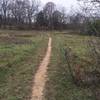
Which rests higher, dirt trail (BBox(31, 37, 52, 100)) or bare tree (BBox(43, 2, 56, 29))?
bare tree (BBox(43, 2, 56, 29))

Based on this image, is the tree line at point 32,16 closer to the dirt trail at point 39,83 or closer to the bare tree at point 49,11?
the bare tree at point 49,11

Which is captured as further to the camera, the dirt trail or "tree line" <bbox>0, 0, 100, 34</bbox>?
"tree line" <bbox>0, 0, 100, 34</bbox>

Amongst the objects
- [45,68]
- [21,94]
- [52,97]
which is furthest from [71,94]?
[45,68]

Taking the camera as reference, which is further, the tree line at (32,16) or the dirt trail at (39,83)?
the tree line at (32,16)

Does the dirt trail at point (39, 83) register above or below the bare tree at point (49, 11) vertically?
below

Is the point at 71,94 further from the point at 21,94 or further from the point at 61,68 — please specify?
the point at 61,68

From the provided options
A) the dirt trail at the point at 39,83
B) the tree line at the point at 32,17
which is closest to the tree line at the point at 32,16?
the tree line at the point at 32,17

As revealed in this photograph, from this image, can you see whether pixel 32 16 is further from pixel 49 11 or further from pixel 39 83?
pixel 39 83

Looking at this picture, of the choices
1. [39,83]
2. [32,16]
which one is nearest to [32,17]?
[32,16]

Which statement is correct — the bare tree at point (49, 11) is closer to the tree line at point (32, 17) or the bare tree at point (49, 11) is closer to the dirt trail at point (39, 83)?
the tree line at point (32, 17)

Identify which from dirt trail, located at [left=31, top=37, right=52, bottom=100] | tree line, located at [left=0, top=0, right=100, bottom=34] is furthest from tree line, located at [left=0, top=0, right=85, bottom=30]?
dirt trail, located at [left=31, top=37, right=52, bottom=100]

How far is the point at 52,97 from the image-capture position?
10328mm

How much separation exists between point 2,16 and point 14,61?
86.0 metres

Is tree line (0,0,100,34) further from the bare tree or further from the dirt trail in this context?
the dirt trail
